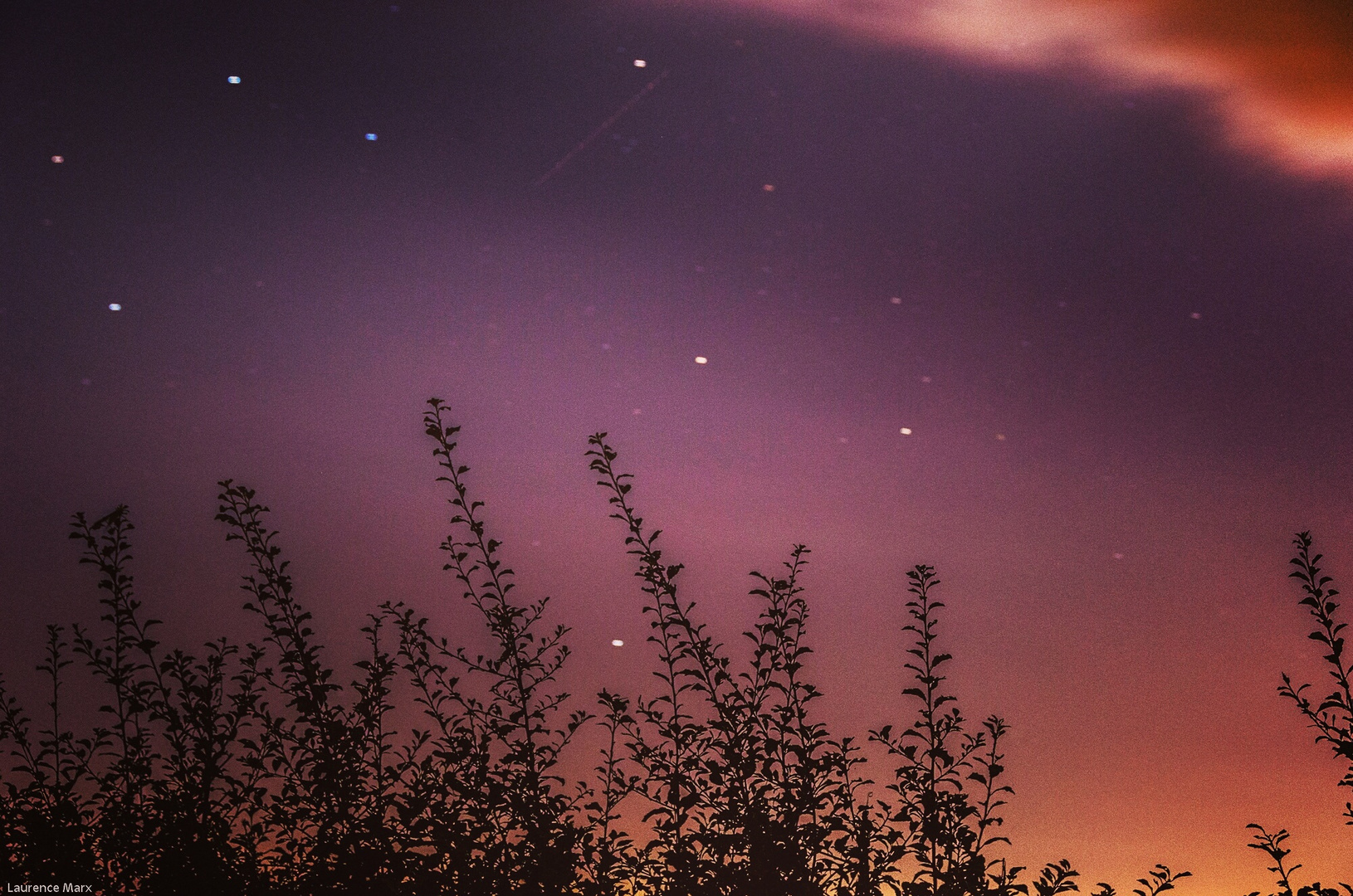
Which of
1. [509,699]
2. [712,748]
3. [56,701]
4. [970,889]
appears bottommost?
[970,889]

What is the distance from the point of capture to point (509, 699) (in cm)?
653

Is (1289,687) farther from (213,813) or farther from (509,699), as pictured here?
(213,813)

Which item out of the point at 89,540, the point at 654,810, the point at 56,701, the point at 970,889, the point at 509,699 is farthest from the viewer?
the point at 56,701

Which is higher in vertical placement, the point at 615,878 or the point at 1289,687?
the point at 1289,687

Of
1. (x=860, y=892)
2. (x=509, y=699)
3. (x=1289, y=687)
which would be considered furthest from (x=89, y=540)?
(x=1289, y=687)

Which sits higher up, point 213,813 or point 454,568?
point 454,568

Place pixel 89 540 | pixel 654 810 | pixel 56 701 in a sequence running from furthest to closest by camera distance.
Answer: pixel 56 701, pixel 89 540, pixel 654 810

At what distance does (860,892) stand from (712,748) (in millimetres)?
1389

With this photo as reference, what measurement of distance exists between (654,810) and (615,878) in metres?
0.61

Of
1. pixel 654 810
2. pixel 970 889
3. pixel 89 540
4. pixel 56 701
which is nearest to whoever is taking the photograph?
pixel 970 889

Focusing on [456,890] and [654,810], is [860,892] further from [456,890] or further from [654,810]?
[456,890]

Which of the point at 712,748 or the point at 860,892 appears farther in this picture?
the point at 712,748

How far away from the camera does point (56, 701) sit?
8.12 m

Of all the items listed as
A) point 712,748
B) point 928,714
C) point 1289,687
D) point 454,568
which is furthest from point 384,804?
point 1289,687
